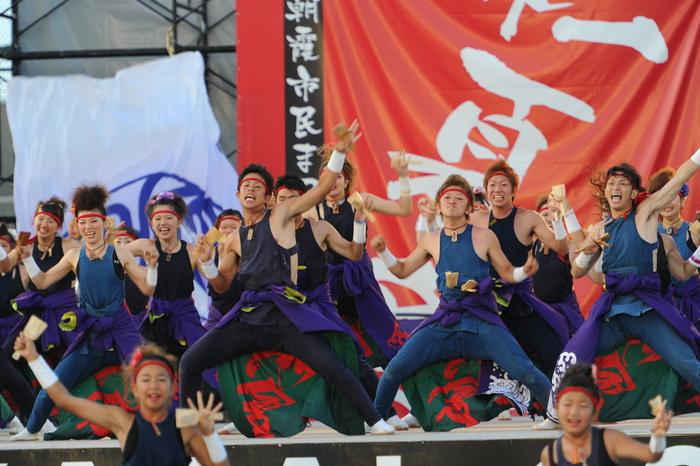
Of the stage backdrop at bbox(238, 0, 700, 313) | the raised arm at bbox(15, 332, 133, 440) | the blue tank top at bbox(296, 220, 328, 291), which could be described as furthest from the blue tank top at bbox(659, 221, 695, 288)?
the raised arm at bbox(15, 332, 133, 440)

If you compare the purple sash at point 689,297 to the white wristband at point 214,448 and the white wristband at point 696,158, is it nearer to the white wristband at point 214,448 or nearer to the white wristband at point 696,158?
the white wristband at point 696,158

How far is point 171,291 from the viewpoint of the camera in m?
5.76

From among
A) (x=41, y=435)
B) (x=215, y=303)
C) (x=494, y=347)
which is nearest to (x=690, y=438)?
(x=494, y=347)

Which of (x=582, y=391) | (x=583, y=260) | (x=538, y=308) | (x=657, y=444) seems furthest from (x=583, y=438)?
(x=538, y=308)

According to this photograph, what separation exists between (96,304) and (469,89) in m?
3.60

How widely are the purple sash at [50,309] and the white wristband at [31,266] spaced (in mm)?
387

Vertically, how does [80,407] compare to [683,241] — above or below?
below

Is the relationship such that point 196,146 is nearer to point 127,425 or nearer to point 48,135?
point 48,135

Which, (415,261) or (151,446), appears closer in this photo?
(151,446)

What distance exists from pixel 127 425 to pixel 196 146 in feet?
16.1

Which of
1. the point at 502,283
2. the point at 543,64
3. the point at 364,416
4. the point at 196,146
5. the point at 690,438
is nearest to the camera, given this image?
the point at 690,438

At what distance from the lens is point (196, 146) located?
27.6 feet

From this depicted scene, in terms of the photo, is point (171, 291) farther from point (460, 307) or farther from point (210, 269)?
point (460, 307)

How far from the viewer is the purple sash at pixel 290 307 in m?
4.82
